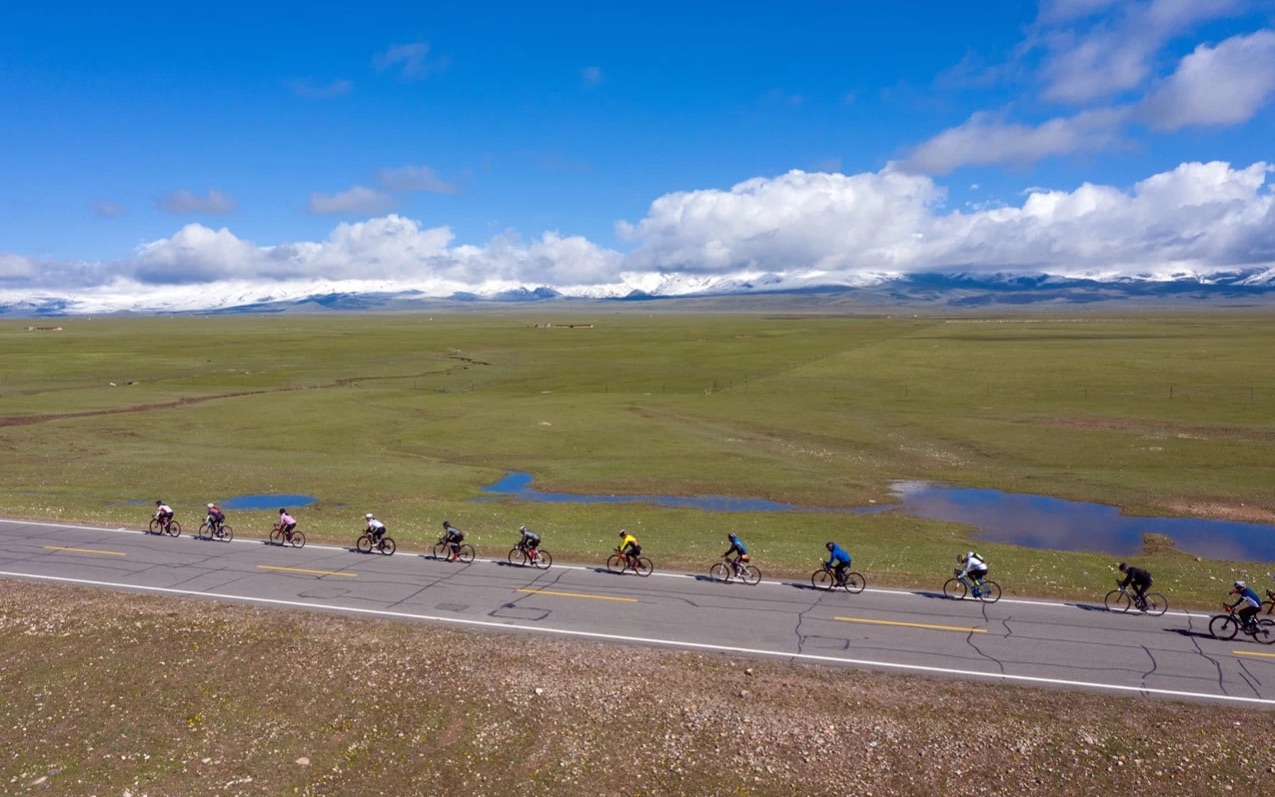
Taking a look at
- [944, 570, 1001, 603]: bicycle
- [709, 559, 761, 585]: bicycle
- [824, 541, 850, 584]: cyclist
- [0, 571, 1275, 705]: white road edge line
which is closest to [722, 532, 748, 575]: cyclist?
[709, 559, 761, 585]: bicycle

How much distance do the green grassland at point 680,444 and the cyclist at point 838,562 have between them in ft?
8.36

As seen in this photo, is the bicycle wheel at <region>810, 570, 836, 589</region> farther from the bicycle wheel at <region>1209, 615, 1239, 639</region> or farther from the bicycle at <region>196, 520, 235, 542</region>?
the bicycle at <region>196, 520, 235, 542</region>

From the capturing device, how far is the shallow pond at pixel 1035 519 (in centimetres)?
4494

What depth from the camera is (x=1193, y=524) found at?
49188 millimetres

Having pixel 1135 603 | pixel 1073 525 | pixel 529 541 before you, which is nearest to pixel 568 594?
pixel 529 541

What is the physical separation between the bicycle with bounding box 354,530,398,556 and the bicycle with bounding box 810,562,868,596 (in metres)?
18.8

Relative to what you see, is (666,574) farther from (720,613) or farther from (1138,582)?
(1138,582)

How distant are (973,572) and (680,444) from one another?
43.1 meters

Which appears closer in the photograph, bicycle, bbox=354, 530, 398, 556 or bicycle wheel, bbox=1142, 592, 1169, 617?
bicycle wheel, bbox=1142, 592, 1169, 617

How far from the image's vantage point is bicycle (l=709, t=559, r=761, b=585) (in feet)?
110

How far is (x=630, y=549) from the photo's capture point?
3369 cm

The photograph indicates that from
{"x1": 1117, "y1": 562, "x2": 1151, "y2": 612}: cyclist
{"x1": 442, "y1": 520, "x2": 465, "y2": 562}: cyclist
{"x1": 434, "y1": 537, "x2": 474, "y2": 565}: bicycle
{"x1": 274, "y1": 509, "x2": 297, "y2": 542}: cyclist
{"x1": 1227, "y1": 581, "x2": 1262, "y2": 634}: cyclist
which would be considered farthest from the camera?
{"x1": 274, "y1": 509, "x2": 297, "y2": 542}: cyclist

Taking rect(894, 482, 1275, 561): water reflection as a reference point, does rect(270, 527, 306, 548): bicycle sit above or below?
above

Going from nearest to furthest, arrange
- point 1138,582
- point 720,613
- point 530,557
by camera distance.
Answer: point 1138,582
point 720,613
point 530,557
